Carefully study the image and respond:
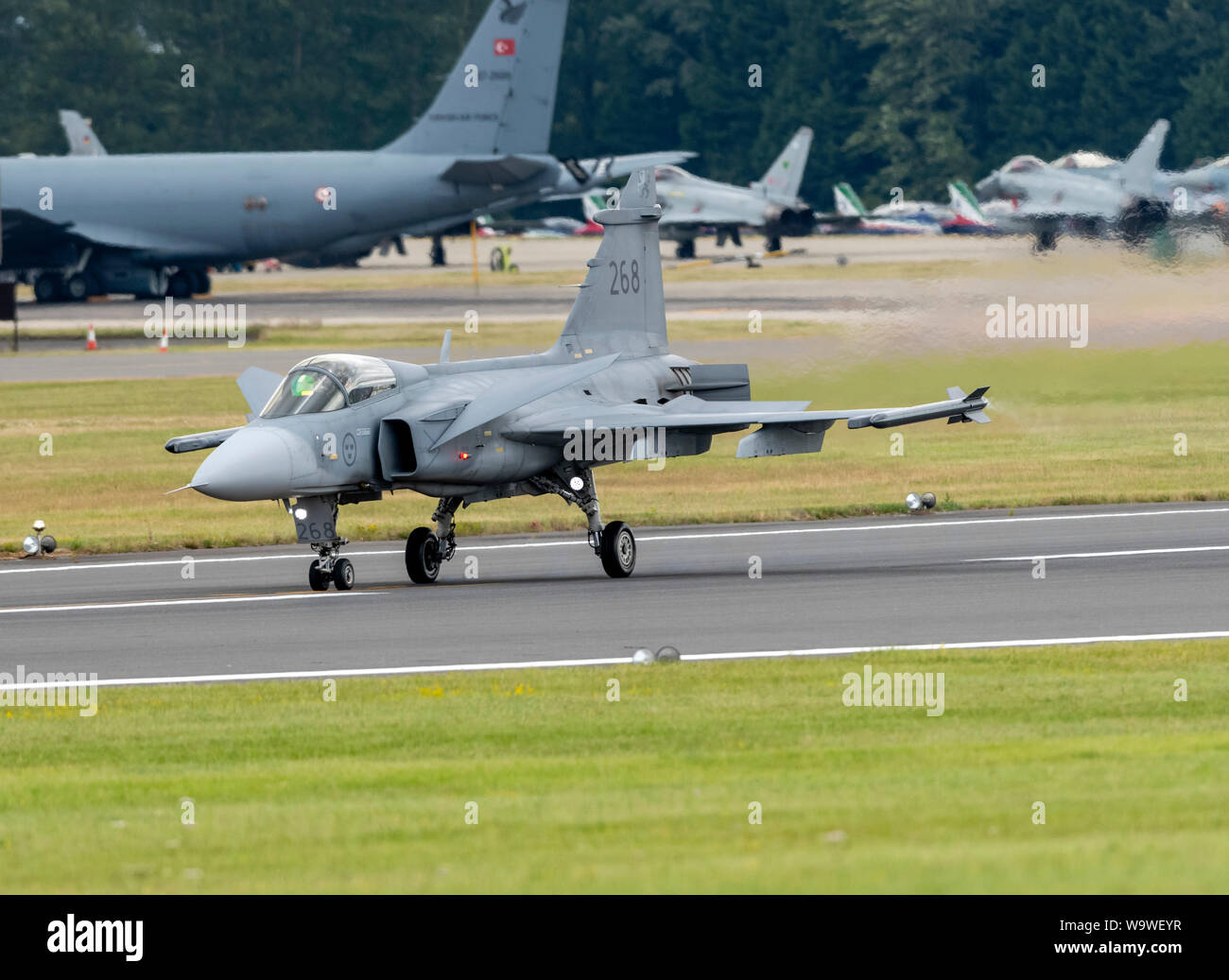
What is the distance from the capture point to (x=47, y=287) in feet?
252

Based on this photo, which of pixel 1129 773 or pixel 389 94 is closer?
pixel 1129 773

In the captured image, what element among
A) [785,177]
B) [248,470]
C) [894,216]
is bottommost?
[248,470]

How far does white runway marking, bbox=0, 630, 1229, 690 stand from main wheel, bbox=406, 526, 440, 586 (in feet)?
20.1

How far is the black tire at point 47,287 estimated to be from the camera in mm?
76562

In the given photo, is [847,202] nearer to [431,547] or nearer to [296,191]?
[296,191]

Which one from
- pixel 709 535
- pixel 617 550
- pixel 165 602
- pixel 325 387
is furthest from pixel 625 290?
pixel 165 602

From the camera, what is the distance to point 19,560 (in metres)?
27.5

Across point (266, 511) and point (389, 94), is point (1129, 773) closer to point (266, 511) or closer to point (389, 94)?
Answer: point (266, 511)

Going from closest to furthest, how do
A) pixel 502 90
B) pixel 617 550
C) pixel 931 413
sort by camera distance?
pixel 931 413 < pixel 617 550 < pixel 502 90

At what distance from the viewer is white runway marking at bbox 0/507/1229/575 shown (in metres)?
26.7

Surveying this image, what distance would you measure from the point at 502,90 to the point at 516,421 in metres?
48.7

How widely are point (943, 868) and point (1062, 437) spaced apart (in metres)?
30.8

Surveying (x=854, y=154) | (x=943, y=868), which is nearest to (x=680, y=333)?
(x=943, y=868)

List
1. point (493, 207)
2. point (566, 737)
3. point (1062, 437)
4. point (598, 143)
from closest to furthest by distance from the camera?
point (566, 737), point (1062, 437), point (493, 207), point (598, 143)
